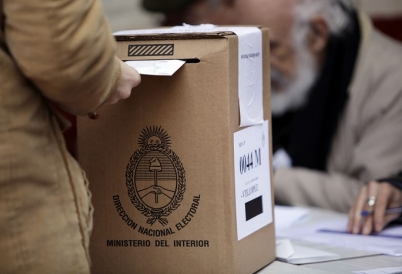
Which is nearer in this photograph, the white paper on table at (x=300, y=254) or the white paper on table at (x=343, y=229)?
the white paper on table at (x=300, y=254)

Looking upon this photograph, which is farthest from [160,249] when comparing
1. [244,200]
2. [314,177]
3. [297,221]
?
[314,177]

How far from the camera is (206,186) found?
1.12 m

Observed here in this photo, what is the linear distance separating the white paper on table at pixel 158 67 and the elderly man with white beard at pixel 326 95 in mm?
1321

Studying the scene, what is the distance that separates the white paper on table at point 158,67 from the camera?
1.08m

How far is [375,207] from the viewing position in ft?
5.56

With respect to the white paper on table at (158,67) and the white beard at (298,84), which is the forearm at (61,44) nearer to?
the white paper on table at (158,67)

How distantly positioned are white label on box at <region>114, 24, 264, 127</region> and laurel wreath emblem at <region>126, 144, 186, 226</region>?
0.14 m

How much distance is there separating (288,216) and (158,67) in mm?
785

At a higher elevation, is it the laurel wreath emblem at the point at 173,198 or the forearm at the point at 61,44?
the forearm at the point at 61,44

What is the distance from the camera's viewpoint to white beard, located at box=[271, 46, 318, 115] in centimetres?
260

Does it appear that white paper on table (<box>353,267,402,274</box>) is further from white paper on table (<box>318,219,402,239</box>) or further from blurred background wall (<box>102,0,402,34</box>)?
blurred background wall (<box>102,0,402,34</box>)

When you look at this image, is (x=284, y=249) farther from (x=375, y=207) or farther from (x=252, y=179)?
(x=375, y=207)

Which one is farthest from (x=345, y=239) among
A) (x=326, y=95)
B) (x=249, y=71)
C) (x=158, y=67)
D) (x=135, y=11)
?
(x=135, y=11)

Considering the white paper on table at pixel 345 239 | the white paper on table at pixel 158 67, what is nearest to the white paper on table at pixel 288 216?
the white paper on table at pixel 345 239
